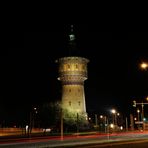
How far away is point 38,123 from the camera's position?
273ft

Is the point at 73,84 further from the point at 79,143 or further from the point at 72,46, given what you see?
the point at 79,143

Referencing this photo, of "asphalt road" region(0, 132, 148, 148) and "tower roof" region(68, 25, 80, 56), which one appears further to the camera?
"tower roof" region(68, 25, 80, 56)

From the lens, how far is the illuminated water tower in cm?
8238

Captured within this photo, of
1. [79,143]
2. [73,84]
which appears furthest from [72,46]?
[79,143]

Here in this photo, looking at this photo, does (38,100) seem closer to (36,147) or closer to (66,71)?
(66,71)

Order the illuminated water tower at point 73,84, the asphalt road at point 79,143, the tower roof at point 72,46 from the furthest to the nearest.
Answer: the tower roof at point 72,46 < the illuminated water tower at point 73,84 < the asphalt road at point 79,143

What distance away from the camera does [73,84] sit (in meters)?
83.1

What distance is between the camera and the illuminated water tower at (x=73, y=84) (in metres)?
82.4

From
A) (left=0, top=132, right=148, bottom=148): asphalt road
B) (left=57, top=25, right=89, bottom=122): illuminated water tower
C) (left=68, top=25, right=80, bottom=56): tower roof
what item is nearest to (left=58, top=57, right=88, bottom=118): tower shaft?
(left=57, top=25, right=89, bottom=122): illuminated water tower

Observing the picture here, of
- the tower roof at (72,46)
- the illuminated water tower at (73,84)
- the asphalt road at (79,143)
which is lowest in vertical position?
the asphalt road at (79,143)

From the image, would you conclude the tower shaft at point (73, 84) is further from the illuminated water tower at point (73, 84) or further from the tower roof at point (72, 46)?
the tower roof at point (72, 46)

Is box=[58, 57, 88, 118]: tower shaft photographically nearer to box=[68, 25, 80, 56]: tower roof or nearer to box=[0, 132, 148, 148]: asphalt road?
box=[68, 25, 80, 56]: tower roof

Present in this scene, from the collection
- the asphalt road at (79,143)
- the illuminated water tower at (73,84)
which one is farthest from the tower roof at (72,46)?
the asphalt road at (79,143)

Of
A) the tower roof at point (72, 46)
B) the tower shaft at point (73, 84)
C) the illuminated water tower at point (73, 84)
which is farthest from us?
the tower roof at point (72, 46)
